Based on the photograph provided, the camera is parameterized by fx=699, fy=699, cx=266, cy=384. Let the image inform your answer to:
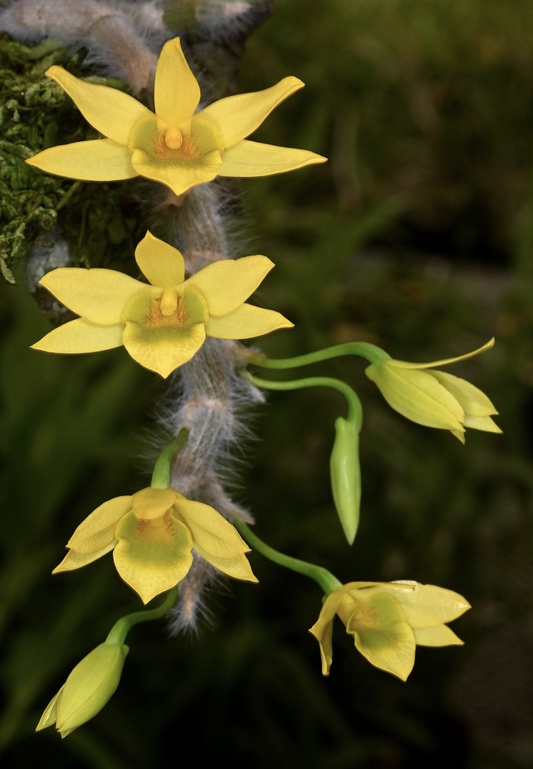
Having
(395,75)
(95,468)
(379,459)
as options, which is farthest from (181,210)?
(395,75)

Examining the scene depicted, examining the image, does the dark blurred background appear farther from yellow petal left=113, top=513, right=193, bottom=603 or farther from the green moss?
yellow petal left=113, top=513, right=193, bottom=603

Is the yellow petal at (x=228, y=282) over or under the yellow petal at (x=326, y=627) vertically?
over

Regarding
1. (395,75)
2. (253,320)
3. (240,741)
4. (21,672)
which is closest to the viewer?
(253,320)

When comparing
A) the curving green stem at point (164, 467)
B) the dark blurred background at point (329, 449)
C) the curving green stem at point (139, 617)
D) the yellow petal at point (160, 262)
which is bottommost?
the dark blurred background at point (329, 449)

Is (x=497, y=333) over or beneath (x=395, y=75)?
beneath

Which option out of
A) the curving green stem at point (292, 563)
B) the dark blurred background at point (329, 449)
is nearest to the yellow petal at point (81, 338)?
the curving green stem at point (292, 563)

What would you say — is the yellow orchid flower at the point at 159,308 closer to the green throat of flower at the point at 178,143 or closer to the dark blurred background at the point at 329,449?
the green throat of flower at the point at 178,143

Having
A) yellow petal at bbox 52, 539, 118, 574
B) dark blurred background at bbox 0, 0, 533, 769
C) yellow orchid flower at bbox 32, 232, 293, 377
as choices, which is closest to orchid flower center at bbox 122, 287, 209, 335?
yellow orchid flower at bbox 32, 232, 293, 377

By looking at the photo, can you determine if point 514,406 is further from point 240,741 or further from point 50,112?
point 50,112
